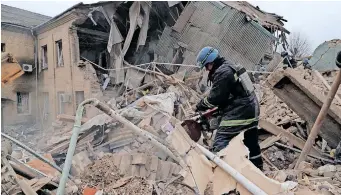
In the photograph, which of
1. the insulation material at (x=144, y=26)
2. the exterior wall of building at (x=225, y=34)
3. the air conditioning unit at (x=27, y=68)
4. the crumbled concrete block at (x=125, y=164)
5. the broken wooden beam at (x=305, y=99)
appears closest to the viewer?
the broken wooden beam at (x=305, y=99)

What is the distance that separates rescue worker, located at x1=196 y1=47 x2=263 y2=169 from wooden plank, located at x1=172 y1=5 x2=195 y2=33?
866cm

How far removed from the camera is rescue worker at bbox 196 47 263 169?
3990 mm

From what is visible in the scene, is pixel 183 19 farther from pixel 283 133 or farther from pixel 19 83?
pixel 19 83

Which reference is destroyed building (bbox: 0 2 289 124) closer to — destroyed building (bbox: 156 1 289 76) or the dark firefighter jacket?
destroyed building (bbox: 156 1 289 76)

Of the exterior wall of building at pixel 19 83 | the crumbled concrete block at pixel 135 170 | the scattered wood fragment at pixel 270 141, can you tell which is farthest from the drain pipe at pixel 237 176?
the exterior wall of building at pixel 19 83

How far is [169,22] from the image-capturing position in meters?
13.1

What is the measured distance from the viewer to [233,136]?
4105 mm

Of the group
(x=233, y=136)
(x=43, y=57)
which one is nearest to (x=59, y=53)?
(x=43, y=57)

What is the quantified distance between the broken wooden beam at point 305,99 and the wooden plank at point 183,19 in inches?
339

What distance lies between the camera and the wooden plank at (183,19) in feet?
40.8

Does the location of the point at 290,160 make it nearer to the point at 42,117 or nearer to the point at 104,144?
the point at 104,144

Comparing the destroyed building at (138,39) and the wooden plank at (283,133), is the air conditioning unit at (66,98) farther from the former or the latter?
the wooden plank at (283,133)

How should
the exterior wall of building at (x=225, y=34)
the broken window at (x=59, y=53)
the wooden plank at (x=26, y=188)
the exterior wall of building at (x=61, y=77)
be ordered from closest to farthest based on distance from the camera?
the wooden plank at (x=26, y=188) → the exterior wall of building at (x=225, y=34) → the exterior wall of building at (x=61, y=77) → the broken window at (x=59, y=53)

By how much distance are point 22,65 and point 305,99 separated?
53.0 ft
